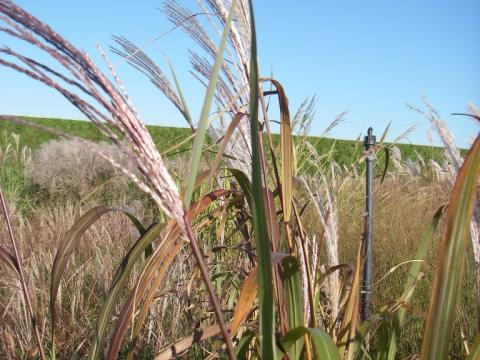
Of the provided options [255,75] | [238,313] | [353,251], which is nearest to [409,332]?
[353,251]

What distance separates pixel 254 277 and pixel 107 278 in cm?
161

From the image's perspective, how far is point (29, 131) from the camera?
1680 cm

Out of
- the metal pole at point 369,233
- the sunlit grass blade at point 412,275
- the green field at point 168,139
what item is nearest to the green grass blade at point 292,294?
the sunlit grass blade at point 412,275

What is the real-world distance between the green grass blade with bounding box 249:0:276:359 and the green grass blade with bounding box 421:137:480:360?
26 cm

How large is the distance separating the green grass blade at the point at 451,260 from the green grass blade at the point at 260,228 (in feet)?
0.84

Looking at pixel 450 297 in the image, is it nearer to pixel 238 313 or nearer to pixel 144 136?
pixel 238 313

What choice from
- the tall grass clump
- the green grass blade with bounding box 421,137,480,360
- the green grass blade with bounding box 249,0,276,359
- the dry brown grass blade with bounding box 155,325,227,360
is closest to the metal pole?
the tall grass clump

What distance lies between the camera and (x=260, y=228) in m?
0.68

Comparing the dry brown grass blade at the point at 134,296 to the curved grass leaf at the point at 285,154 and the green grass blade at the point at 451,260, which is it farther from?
the green grass blade at the point at 451,260

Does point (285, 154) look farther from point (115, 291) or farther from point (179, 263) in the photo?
point (179, 263)

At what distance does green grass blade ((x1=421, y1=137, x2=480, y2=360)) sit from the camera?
2.52 feet

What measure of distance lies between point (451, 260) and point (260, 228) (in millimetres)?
308

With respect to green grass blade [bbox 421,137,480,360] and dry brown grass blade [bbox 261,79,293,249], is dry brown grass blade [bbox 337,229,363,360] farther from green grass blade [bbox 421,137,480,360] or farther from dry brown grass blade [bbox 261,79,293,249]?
green grass blade [bbox 421,137,480,360]

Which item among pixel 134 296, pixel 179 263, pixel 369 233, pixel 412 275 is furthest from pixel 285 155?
pixel 179 263
